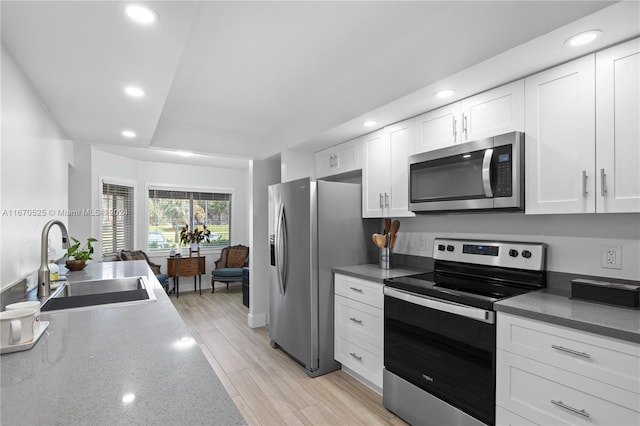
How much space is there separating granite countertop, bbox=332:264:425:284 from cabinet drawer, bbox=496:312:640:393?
0.91m

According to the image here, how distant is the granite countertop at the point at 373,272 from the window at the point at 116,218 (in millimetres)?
3976

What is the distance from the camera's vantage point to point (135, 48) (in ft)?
5.00

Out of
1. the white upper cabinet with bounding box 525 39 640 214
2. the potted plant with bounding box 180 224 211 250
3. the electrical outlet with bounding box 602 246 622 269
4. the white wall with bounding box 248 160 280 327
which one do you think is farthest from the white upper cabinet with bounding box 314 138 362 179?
the potted plant with bounding box 180 224 211 250

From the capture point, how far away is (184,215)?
621 centimetres

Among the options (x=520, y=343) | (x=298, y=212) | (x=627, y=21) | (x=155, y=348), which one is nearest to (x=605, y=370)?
(x=520, y=343)

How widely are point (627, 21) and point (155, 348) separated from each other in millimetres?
2184

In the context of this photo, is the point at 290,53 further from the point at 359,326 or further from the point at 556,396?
the point at 556,396

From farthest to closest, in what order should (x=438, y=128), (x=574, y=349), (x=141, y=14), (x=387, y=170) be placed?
(x=387, y=170)
(x=438, y=128)
(x=574, y=349)
(x=141, y=14)

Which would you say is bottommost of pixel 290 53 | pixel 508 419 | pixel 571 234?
pixel 508 419

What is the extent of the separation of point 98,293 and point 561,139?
9.39 feet

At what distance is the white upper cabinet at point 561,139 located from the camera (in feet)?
5.23

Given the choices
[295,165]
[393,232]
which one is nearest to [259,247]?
[295,165]

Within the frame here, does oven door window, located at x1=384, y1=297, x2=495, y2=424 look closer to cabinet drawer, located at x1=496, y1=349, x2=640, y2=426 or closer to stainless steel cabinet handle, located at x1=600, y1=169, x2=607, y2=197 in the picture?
cabinet drawer, located at x1=496, y1=349, x2=640, y2=426

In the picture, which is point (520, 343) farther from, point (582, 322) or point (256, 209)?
point (256, 209)
